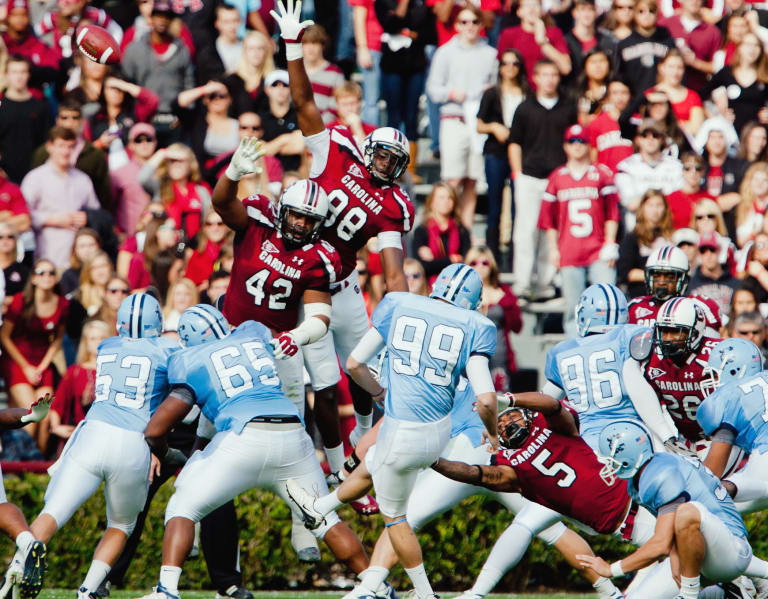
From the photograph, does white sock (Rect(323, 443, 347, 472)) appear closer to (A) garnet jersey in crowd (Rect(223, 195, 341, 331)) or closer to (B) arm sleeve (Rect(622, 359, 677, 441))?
(A) garnet jersey in crowd (Rect(223, 195, 341, 331))

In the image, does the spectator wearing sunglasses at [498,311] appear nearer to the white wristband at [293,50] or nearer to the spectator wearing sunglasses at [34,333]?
the white wristband at [293,50]

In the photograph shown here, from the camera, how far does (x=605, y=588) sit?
936 centimetres

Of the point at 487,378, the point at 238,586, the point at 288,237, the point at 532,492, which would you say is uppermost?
the point at 288,237

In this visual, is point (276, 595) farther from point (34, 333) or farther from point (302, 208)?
point (34, 333)

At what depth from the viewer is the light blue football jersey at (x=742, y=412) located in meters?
9.24

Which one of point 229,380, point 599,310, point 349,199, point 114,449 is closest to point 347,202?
point 349,199

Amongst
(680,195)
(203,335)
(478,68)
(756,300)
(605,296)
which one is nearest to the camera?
(203,335)

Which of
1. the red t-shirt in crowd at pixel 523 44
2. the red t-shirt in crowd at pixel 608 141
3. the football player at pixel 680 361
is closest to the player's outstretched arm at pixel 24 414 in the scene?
the football player at pixel 680 361

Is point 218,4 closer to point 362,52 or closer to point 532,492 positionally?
point 362,52

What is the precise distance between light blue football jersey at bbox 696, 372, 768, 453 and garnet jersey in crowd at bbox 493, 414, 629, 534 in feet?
2.40

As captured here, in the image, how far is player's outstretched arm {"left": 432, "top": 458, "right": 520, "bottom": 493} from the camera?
29.9ft

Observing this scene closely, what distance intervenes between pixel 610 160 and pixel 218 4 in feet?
15.2

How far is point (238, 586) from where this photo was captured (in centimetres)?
1002

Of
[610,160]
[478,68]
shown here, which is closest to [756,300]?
[610,160]
